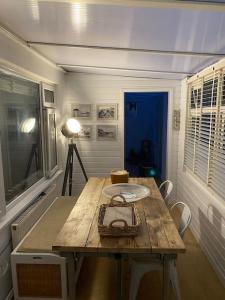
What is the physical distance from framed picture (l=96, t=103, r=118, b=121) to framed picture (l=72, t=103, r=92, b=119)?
5.8 inches

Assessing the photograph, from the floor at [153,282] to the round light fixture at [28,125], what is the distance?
1.51 metres

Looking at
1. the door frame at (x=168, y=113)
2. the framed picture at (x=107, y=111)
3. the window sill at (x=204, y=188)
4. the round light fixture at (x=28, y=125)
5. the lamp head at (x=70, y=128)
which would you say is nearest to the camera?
the window sill at (x=204, y=188)

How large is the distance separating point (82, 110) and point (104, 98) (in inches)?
16.5

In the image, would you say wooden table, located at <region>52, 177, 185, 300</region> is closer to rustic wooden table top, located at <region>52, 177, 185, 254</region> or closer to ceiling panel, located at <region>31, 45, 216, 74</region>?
rustic wooden table top, located at <region>52, 177, 185, 254</region>

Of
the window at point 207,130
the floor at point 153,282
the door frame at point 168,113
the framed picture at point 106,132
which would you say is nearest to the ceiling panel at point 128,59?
the window at point 207,130

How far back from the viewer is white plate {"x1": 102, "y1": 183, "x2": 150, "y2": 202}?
222 cm

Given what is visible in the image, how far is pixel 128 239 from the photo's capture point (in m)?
1.49

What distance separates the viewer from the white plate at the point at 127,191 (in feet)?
7.27

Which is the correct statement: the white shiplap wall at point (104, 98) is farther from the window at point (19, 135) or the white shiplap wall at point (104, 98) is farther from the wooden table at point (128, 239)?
the wooden table at point (128, 239)

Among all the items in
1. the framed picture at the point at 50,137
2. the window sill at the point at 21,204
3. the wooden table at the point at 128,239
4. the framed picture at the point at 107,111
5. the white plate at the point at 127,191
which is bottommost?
the window sill at the point at 21,204

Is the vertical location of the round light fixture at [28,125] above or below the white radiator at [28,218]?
above

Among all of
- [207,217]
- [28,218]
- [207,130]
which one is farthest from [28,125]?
[207,217]

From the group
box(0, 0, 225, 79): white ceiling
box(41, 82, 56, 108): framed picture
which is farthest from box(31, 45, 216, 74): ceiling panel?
box(41, 82, 56, 108): framed picture

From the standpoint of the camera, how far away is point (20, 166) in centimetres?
254
